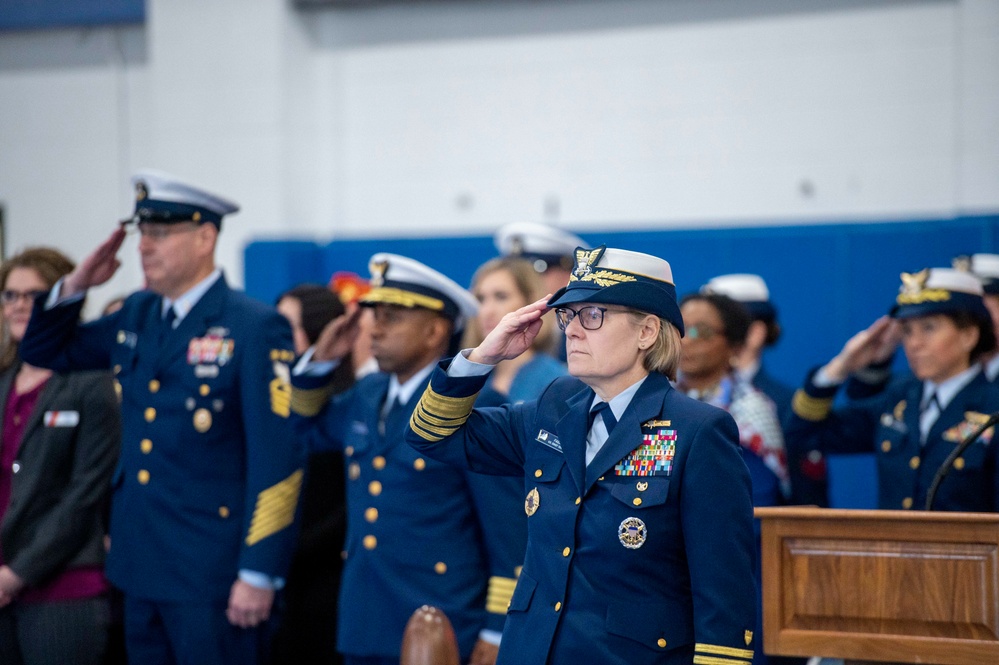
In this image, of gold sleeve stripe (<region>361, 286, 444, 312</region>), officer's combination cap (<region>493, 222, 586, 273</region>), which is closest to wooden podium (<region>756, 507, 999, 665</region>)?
gold sleeve stripe (<region>361, 286, 444, 312</region>)

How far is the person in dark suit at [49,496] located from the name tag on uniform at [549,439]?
5.89ft

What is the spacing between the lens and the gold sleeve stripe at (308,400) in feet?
10.5

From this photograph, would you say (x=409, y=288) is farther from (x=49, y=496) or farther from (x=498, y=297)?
(x=49, y=496)

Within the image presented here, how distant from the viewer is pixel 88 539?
3.33m

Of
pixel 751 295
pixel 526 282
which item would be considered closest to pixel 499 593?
pixel 526 282

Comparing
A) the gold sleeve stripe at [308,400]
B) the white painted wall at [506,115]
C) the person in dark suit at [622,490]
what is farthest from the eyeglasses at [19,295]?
the white painted wall at [506,115]

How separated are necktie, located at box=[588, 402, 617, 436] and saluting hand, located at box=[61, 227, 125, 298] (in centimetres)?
168

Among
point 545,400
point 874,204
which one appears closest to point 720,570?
point 545,400

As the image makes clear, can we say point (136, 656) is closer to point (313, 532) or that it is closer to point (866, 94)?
point (313, 532)

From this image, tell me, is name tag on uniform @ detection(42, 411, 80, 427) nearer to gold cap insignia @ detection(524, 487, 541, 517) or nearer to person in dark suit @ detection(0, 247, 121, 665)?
person in dark suit @ detection(0, 247, 121, 665)

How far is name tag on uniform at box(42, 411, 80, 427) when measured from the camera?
336cm

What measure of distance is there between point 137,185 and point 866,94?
15.5 ft

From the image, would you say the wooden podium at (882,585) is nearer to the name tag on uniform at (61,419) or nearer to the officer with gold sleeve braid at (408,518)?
the officer with gold sleeve braid at (408,518)

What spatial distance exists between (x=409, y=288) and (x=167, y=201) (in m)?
0.74
